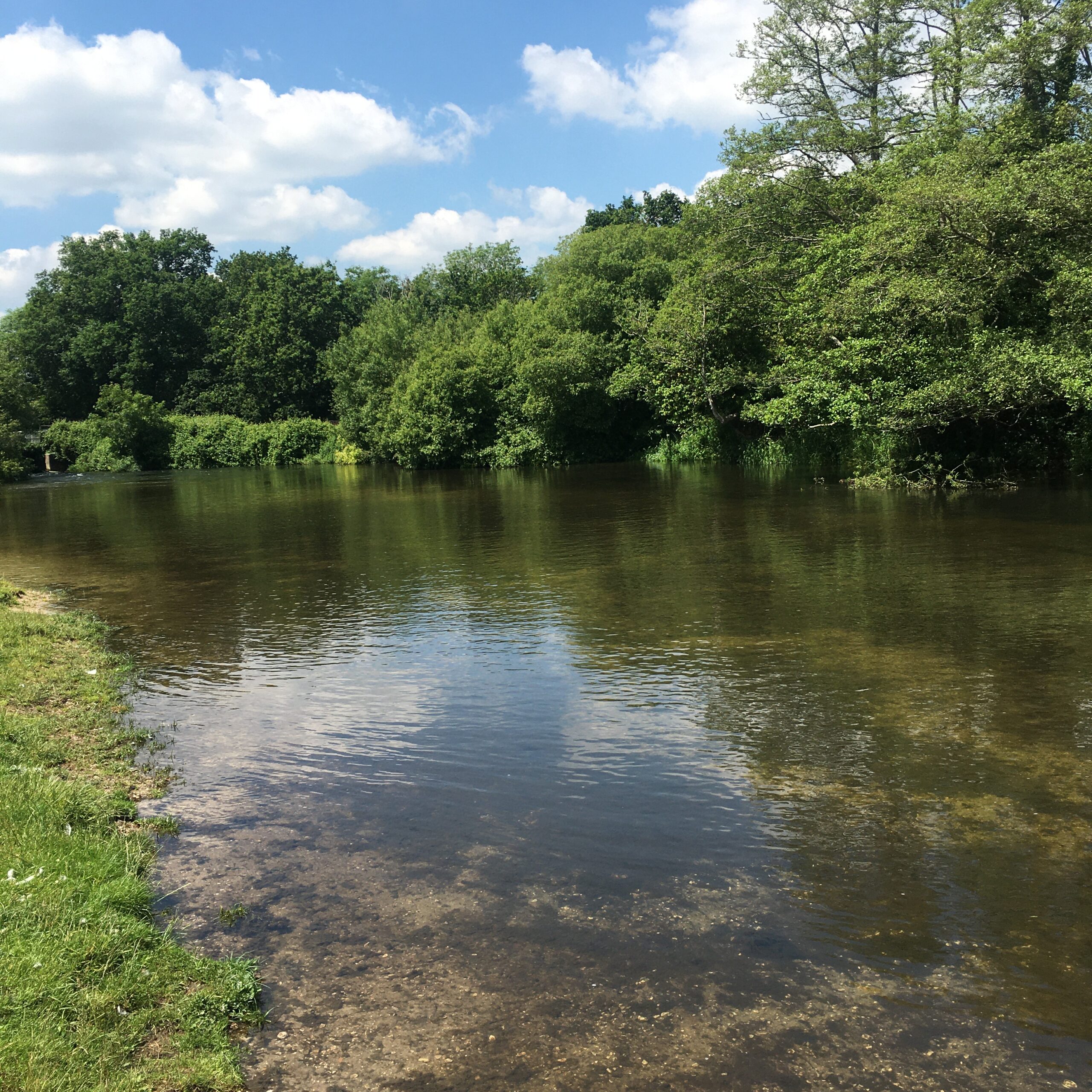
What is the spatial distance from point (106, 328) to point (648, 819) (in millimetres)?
95127

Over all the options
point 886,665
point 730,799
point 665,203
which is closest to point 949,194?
point 886,665

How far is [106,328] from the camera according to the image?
8838 cm

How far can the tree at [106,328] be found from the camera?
8838cm

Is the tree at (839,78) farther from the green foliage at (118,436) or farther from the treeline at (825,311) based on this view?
the green foliage at (118,436)

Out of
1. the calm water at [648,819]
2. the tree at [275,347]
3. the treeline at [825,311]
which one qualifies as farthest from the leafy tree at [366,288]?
the calm water at [648,819]

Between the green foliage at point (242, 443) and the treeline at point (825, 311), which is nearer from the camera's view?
the treeline at point (825, 311)

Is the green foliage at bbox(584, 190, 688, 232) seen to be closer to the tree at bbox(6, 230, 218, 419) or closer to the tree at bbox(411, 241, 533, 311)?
the tree at bbox(411, 241, 533, 311)

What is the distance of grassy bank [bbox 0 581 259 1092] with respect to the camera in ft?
13.2

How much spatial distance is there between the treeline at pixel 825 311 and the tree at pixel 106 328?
16239mm

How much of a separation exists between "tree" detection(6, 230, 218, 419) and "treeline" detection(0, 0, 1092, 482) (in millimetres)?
16239

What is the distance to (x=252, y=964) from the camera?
5.01 meters

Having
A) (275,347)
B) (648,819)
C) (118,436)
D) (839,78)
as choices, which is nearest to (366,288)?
(275,347)

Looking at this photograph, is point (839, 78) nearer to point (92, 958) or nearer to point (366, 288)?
point (92, 958)

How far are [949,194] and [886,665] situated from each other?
19524 mm
